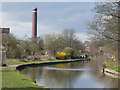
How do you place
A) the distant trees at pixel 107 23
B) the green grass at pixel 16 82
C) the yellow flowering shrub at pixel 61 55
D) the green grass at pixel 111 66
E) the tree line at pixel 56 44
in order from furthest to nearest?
the yellow flowering shrub at pixel 61 55
the tree line at pixel 56 44
the green grass at pixel 111 66
the distant trees at pixel 107 23
the green grass at pixel 16 82

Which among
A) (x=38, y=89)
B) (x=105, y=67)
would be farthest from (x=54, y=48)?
(x=38, y=89)

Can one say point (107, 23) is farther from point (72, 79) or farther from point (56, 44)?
point (56, 44)

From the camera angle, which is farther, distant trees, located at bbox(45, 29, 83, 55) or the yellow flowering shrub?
distant trees, located at bbox(45, 29, 83, 55)

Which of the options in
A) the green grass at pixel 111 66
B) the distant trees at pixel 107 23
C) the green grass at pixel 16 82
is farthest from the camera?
the green grass at pixel 111 66

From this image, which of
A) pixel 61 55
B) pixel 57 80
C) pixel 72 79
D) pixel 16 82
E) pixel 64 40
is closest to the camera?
pixel 16 82

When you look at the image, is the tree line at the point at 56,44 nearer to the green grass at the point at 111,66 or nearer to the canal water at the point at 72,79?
the green grass at the point at 111,66

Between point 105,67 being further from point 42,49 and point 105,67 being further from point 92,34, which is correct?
point 42,49

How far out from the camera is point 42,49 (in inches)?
2484

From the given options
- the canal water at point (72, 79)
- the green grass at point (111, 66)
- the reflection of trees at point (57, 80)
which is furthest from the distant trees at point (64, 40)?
the reflection of trees at point (57, 80)

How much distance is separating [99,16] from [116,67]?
456 inches

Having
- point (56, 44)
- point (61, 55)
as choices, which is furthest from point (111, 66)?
point (56, 44)

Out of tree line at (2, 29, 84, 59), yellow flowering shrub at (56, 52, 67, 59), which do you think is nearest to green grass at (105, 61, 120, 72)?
tree line at (2, 29, 84, 59)

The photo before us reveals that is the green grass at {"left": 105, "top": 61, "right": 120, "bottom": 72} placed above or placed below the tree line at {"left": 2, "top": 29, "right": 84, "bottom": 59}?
below

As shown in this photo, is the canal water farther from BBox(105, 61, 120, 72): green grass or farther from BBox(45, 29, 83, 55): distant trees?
BBox(45, 29, 83, 55): distant trees
